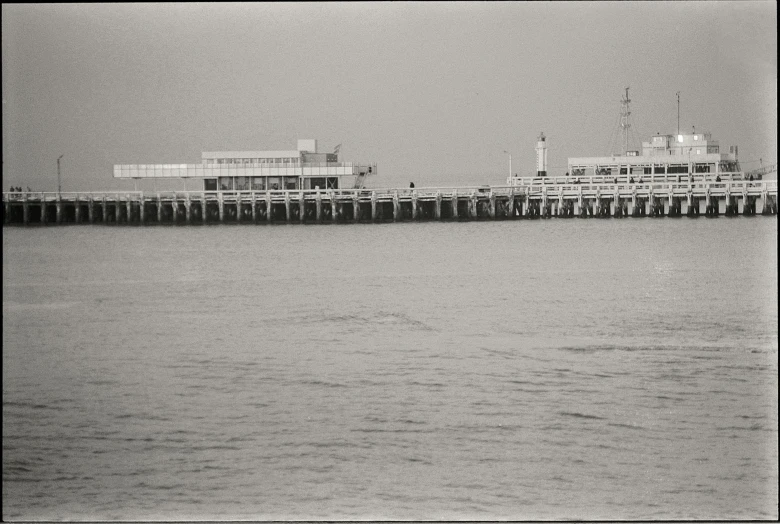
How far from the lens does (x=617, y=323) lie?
1129 inches

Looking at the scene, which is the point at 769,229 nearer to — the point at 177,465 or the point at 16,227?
the point at 16,227

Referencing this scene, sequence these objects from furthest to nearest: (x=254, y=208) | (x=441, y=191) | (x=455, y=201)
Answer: (x=441, y=191)
(x=455, y=201)
(x=254, y=208)

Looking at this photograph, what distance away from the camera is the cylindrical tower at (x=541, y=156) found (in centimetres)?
7631

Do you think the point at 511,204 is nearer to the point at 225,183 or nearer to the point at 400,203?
the point at 400,203

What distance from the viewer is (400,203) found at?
6588 centimetres

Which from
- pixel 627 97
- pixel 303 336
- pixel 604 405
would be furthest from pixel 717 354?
pixel 627 97

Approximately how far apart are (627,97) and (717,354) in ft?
186

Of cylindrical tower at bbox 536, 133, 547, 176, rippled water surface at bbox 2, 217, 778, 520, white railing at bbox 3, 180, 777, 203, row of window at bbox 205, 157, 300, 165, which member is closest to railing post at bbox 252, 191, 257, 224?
white railing at bbox 3, 180, 777, 203

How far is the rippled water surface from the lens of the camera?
51.5 feet

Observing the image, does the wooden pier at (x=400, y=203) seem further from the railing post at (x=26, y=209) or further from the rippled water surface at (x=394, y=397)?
the rippled water surface at (x=394, y=397)

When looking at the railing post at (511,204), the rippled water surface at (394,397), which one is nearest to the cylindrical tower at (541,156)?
the railing post at (511,204)

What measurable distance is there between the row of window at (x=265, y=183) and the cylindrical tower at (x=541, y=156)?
46.5ft

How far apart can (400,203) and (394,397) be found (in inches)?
1810

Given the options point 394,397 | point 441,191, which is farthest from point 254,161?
point 394,397
